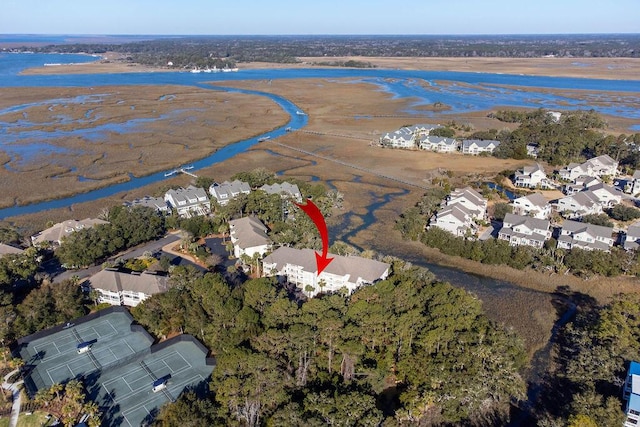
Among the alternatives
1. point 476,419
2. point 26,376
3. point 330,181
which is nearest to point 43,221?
point 26,376

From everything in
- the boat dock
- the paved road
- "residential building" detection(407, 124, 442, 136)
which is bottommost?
the paved road

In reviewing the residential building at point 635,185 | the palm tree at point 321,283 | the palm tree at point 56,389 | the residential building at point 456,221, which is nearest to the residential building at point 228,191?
the palm tree at point 321,283

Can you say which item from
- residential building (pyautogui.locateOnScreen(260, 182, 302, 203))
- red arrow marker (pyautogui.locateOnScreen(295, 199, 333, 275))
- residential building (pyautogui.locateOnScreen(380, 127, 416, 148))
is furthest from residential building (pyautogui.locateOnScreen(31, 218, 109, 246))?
residential building (pyautogui.locateOnScreen(380, 127, 416, 148))

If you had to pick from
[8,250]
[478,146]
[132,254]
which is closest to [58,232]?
[8,250]

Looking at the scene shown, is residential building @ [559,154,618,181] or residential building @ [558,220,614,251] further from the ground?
residential building @ [559,154,618,181]

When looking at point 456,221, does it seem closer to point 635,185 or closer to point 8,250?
point 635,185

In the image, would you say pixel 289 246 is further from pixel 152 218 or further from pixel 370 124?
pixel 370 124

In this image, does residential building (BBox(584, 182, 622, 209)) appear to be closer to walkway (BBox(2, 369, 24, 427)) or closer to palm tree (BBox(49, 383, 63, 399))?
palm tree (BBox(49, 383, 63, 399))
